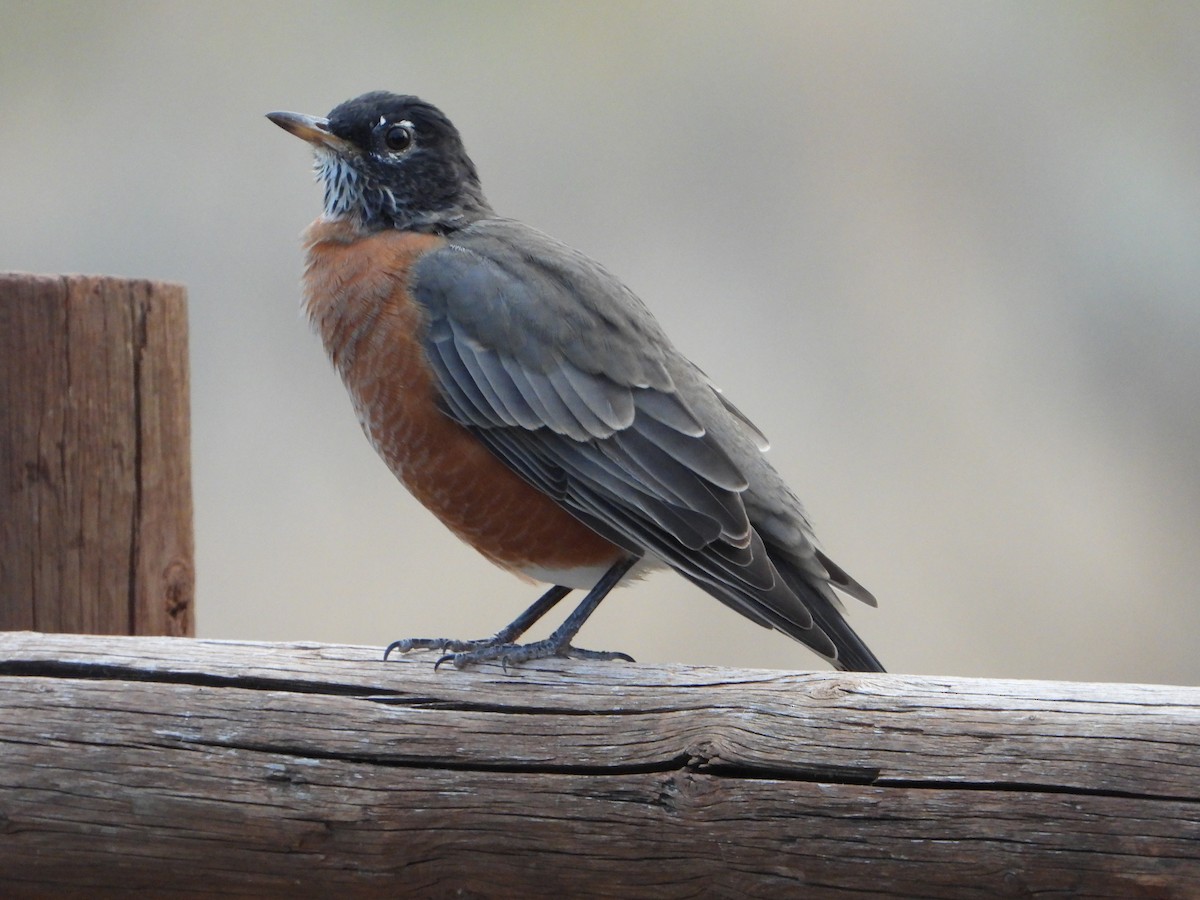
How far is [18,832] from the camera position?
7.77 feet

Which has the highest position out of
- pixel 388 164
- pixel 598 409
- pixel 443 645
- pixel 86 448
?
pixel 388 164

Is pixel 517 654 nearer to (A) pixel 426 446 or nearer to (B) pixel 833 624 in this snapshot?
(A) pixel 426 446

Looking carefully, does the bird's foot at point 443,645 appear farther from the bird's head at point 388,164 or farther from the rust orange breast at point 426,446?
the bird's head at point 388,164

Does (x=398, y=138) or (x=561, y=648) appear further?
(x=398, y=138)

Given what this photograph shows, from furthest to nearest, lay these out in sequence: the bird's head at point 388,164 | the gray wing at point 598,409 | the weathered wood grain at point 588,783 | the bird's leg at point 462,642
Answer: the bird's head at point 388,164 → the gray wing at point 598,409 → the bird's leg at point 462,642 → the weathered wood grain at point 588,783

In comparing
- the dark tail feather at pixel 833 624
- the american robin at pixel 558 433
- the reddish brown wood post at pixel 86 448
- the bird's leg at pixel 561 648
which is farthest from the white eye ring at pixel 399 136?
the dark tail feather at pixel 833 624

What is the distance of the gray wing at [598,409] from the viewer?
3.12 meters

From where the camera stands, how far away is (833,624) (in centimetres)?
323

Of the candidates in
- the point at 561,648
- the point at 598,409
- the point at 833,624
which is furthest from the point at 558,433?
the point at 833,624

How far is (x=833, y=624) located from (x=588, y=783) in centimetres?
117

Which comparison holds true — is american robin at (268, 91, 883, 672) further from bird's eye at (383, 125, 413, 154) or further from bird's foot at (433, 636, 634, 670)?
bird's eye at (383, 125, 413, 154)

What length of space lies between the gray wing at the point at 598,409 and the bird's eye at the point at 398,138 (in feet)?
1.60

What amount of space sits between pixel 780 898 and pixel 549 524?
1.34 meters

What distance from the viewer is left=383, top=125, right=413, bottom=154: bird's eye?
3.92m
